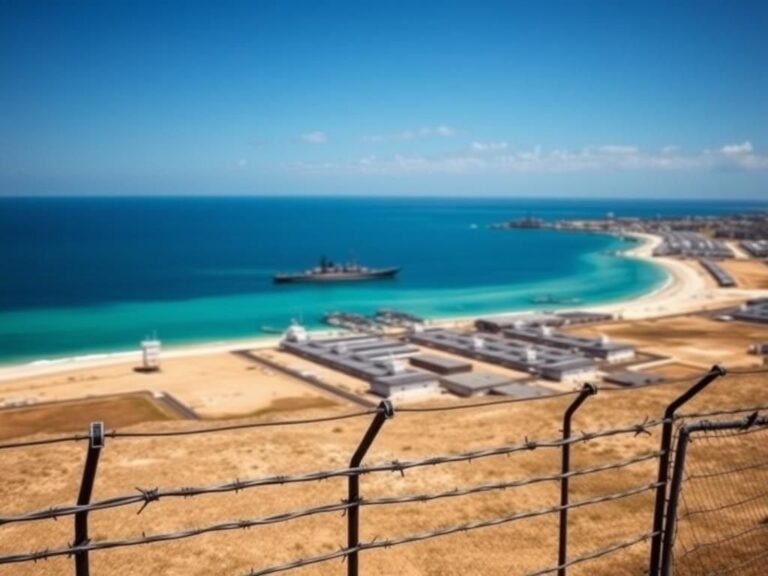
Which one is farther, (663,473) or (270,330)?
(270,330)

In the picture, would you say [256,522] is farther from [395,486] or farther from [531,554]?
[395,486]

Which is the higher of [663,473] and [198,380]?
[663,473]

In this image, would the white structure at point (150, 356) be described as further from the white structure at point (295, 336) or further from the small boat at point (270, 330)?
the small boat at point (270, 330)

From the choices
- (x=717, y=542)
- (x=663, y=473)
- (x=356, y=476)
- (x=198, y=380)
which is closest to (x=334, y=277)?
(x=198, y=380)

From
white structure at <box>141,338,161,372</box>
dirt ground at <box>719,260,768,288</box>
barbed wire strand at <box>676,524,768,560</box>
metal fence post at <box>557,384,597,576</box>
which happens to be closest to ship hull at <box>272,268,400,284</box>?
dirt ground at <box>719,260,768,288</box>

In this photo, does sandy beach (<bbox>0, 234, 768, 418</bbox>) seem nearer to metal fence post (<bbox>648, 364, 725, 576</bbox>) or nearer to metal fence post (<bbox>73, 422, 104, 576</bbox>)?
metal fence post (<bbox>648, 364, 725, 576</bbox>)

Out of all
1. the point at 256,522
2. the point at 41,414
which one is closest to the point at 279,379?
the point at 41,414

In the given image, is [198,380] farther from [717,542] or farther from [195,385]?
[717,542]
